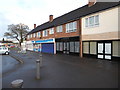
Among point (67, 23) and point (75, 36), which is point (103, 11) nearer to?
point (75, 36)

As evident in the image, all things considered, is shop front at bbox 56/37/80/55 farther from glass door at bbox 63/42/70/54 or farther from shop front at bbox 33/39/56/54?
shop front at bbox 33/39/56/54

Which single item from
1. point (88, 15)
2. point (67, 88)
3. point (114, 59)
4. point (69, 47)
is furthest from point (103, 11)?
point (67, 88)

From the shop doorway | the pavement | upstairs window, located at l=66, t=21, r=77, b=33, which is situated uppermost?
upstairs window, located at l=66, t=21, r=77, b=33

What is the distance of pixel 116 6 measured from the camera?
38.6 feet

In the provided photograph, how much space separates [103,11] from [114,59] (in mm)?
5662

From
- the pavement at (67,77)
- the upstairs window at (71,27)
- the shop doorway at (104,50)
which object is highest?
the upstairs window at (71,27)

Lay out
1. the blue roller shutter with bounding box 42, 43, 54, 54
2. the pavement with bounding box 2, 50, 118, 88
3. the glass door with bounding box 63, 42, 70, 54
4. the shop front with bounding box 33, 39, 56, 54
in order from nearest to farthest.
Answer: the pavement with bounding box 2, 50, 118, 88
the glass door with bounding box 63, 42, 70, 54
the shop front with bounding box 33, 39, 56, 54
the blue roller shutter with bounding box 42, 43, 54, 54

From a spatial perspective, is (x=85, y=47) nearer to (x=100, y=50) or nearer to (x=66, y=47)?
(x=100, y=50)

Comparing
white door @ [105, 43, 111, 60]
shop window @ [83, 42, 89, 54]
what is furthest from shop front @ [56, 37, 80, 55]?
white door @ [105, 43, 111, 60]

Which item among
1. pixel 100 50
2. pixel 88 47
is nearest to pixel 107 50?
pixel 100 50

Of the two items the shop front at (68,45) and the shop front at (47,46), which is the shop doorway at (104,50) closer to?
the shop front at (68,45)

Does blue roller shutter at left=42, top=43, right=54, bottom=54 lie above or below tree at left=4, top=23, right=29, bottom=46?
below

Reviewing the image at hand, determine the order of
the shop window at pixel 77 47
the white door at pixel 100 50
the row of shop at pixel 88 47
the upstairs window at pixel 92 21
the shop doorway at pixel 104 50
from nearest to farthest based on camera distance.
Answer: the row of shop at pixel 88 47, the shop doorway at pixel 104 50, the white door at pixel 100 50, the upstairs window at pixel 92 21, the shop window at pixel 77 47

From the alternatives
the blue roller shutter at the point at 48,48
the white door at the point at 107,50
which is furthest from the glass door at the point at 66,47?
the white door at the point at 107,50
